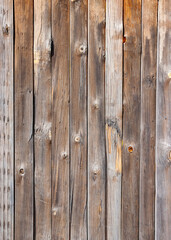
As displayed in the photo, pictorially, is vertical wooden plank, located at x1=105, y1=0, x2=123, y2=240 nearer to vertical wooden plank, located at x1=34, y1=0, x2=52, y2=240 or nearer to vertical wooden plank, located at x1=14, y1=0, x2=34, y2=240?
vertical wooden plank, located at x1=34, y1=0, x2=52, y2=240

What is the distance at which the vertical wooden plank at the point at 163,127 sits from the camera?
139cm

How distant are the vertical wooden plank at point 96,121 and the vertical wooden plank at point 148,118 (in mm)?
246

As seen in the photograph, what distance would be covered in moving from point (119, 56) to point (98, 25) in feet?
0.76

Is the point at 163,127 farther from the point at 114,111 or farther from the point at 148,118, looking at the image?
the point at 114,111

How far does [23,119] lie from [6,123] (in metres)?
0.11

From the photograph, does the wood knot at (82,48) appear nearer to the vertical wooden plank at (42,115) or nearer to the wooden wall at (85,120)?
the wooden wall at (85,120)

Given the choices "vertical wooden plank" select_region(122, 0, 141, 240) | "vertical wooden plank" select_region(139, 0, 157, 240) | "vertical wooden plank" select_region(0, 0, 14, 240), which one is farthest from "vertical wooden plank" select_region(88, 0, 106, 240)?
"vertical wooden plank" select_region(0, 0, 14, 240)

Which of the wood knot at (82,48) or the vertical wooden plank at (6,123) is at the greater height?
the wood knot at (82,48)

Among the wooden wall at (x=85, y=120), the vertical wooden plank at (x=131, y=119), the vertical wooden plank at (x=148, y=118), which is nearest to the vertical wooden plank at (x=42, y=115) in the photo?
the wooden wall at (x=85, y=120)

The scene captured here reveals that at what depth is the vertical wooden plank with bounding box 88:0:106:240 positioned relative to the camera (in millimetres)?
1397

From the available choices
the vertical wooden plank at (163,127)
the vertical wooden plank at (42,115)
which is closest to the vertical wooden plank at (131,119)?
the vertical wooden plank at (163,127)

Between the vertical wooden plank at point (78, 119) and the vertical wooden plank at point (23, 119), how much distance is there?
0.83 ft

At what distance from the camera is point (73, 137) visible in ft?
4.64

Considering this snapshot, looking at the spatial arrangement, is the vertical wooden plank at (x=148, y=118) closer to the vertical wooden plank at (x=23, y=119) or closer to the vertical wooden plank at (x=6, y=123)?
the vertical wooden plank at (x=23, y=119)
